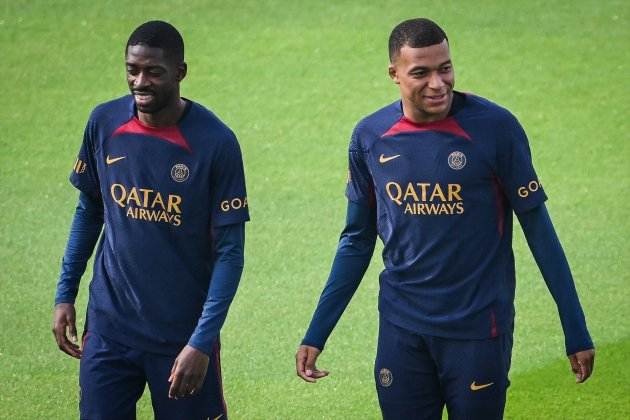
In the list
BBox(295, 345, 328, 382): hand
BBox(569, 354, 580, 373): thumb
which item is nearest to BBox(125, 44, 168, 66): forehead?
BBox(295, 345, 328, 382): hand

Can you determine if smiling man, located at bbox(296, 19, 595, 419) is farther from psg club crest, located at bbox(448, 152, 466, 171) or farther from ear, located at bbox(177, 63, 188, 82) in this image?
ear, located at bbox(177, 63, 188, 82)

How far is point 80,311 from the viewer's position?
26.9ft

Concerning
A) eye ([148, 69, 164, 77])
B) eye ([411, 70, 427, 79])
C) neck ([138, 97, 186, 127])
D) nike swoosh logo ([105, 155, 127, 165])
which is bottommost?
nike swoosh logo ([105, 155, 127, 165])

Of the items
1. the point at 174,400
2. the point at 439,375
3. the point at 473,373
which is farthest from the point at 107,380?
the point at 473,373

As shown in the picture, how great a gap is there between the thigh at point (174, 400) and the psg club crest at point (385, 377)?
597mm

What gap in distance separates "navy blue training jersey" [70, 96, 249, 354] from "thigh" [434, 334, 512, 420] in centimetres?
87

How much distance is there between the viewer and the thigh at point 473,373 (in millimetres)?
4734

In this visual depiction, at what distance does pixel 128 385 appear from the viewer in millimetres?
4980

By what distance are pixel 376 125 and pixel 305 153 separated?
5.79 m

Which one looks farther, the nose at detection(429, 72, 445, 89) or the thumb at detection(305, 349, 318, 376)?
the thumb at detection(305, 349, 318, 376)

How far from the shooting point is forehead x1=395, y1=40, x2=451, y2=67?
4695 mm

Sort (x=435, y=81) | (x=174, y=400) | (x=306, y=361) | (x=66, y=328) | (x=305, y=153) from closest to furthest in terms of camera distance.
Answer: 1. (x=435, y=81)
2. (x=174, y=400)
3. (x=306, y=361)
4. (x=66, y=328)
5. (x=305, y=153)

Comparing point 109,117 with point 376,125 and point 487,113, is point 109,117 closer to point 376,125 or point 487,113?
point 376,125

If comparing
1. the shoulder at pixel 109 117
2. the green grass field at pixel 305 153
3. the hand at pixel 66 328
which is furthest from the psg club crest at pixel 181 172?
the green grass field at pixel 305 153
